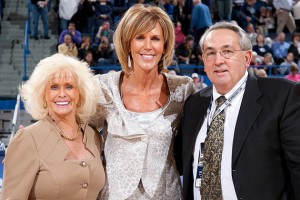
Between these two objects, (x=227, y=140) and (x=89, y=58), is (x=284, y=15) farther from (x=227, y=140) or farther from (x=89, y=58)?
(x=227, y=140)

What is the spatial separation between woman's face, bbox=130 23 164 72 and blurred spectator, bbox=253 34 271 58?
8846 mm

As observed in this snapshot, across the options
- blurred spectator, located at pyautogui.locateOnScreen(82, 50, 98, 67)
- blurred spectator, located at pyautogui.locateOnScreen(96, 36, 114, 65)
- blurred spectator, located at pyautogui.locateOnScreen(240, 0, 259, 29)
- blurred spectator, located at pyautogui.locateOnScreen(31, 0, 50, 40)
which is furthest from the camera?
blurred spectator, located at pyautogui.locateOnScreen(240, 0, 259, 29)

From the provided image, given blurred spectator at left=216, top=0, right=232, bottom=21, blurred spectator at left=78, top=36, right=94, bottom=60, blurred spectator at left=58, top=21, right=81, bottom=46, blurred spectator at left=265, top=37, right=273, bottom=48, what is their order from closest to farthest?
blurred spectator at left=78, top=36, right=94, bottom=60 → blurred spectator at left=58, top=21, right=81, bottom=46 → blurred spectator at left=265, top=37, right=273, bottom=48 → blurred spectator at left=216, top=0, right=232, bottom=21

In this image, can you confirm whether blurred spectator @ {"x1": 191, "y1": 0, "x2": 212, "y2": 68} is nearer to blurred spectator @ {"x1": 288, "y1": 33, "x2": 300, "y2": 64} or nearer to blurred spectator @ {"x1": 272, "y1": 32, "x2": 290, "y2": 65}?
blurred spectator @ {"x1": 272, "y1": 32, "x2": 290, "y2": 65}

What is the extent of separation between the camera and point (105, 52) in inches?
429

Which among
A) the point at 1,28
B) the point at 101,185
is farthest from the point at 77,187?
the point at 1,28

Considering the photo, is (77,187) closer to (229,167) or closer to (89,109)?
(89,109)

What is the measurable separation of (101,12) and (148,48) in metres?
9.10

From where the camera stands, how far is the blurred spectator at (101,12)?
12001mm

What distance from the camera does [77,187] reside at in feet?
9.77

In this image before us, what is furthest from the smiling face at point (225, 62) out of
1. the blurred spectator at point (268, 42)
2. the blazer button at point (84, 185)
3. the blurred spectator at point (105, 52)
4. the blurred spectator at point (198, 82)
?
the blurred spectator at point (268, 42)

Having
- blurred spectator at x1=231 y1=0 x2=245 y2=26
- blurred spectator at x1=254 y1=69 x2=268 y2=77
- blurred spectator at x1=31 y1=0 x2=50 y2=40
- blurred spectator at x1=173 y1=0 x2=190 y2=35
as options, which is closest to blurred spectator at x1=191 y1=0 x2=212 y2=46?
blurred spectator at x1=173 y1=0 x2=190 y2=35

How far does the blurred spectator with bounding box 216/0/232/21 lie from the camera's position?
1295cm

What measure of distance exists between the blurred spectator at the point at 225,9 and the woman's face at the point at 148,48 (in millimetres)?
9943
